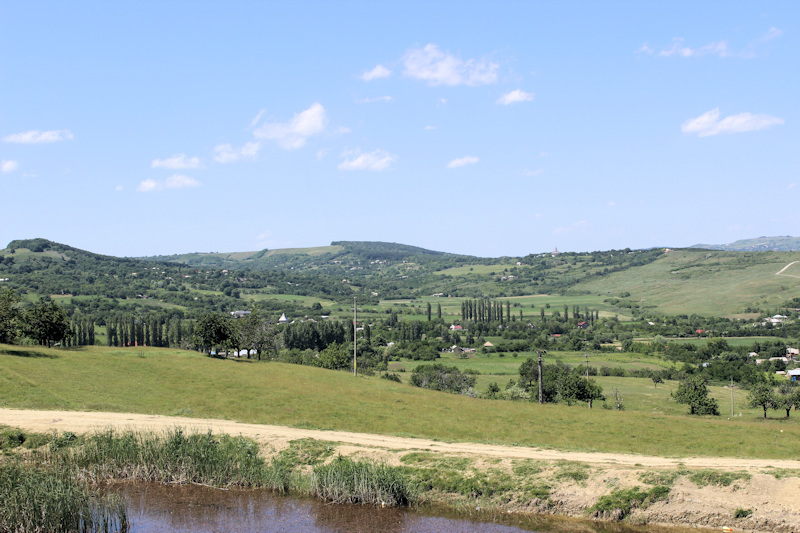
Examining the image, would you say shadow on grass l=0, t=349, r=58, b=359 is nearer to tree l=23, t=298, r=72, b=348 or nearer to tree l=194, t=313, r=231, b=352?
tree l=23, t=298, r=72, b=348

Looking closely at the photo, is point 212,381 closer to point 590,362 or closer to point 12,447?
point 12,447

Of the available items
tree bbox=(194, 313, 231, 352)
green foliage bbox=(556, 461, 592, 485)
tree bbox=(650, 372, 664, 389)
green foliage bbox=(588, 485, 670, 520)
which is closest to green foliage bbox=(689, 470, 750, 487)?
green foliage bbox=(588, 485, 670, 520)

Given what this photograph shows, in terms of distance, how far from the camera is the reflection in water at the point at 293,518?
22859 mm

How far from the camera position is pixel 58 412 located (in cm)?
3788

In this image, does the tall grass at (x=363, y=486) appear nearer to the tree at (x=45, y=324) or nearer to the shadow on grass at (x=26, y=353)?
the shadow on grass at (x=26, y=353)

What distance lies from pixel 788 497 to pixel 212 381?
153 ft

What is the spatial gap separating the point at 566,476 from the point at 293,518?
11.9 metres

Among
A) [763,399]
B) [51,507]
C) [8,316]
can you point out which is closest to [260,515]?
[51,507]

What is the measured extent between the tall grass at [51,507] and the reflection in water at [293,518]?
1077 mm

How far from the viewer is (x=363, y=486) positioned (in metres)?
25.3

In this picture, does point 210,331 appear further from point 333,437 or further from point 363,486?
point 363,486

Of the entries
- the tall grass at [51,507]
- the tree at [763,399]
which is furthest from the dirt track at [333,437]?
the tree at [763,399]

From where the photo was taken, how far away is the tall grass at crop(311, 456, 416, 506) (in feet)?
83.2

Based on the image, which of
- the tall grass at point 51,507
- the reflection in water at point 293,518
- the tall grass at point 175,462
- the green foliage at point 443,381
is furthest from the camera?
the green foliage at point 443,381
